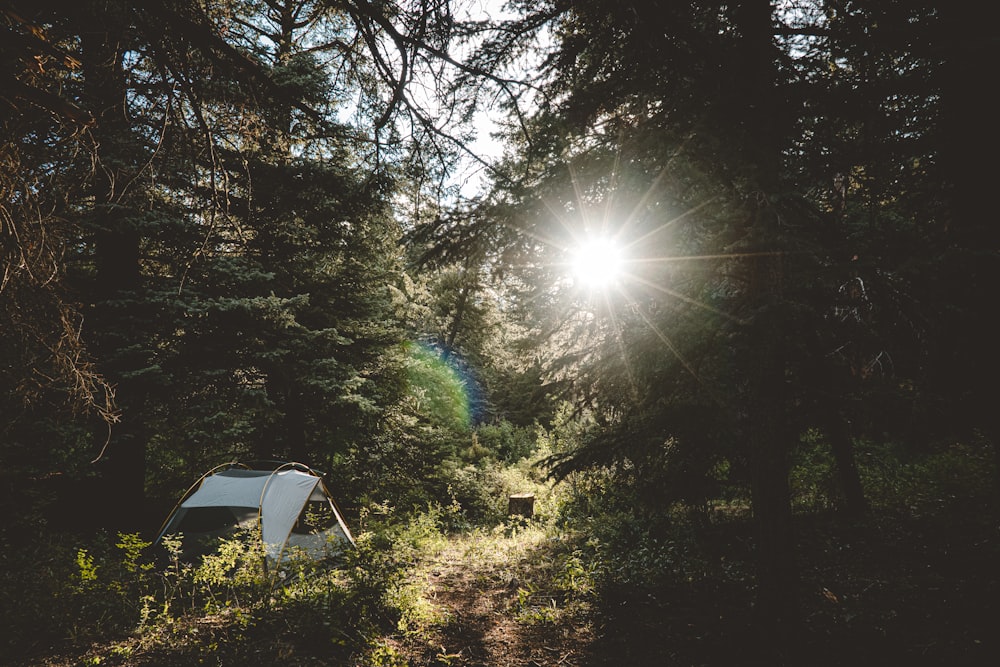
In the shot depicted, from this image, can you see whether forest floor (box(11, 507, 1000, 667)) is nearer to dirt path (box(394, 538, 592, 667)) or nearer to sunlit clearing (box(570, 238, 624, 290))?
dirt path (box(394, 538, 592, 667))

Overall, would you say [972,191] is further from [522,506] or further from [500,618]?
[522,506]

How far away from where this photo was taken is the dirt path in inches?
202

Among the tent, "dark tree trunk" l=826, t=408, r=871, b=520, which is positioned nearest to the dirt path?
the tent

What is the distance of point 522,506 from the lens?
13156 mm

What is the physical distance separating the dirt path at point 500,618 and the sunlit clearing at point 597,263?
462 centimetres

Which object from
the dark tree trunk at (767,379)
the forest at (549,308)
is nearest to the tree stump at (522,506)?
the forest at (549,308)

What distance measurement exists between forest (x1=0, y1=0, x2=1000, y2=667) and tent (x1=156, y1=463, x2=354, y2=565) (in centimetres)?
51

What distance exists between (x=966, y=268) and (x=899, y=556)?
Answer: 506 cm

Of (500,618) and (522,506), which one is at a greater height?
(522,506)

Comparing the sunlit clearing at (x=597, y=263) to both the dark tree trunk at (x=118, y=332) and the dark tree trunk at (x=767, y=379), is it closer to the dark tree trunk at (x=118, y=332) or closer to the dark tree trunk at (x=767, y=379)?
the dark tree trunk at (x=767, y=379)

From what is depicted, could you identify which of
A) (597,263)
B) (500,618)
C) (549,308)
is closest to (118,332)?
(549,308)

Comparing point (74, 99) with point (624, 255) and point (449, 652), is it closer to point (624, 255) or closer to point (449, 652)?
point (624, 255)

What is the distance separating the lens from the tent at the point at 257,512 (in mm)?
7598

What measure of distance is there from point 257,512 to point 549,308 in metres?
6.21
